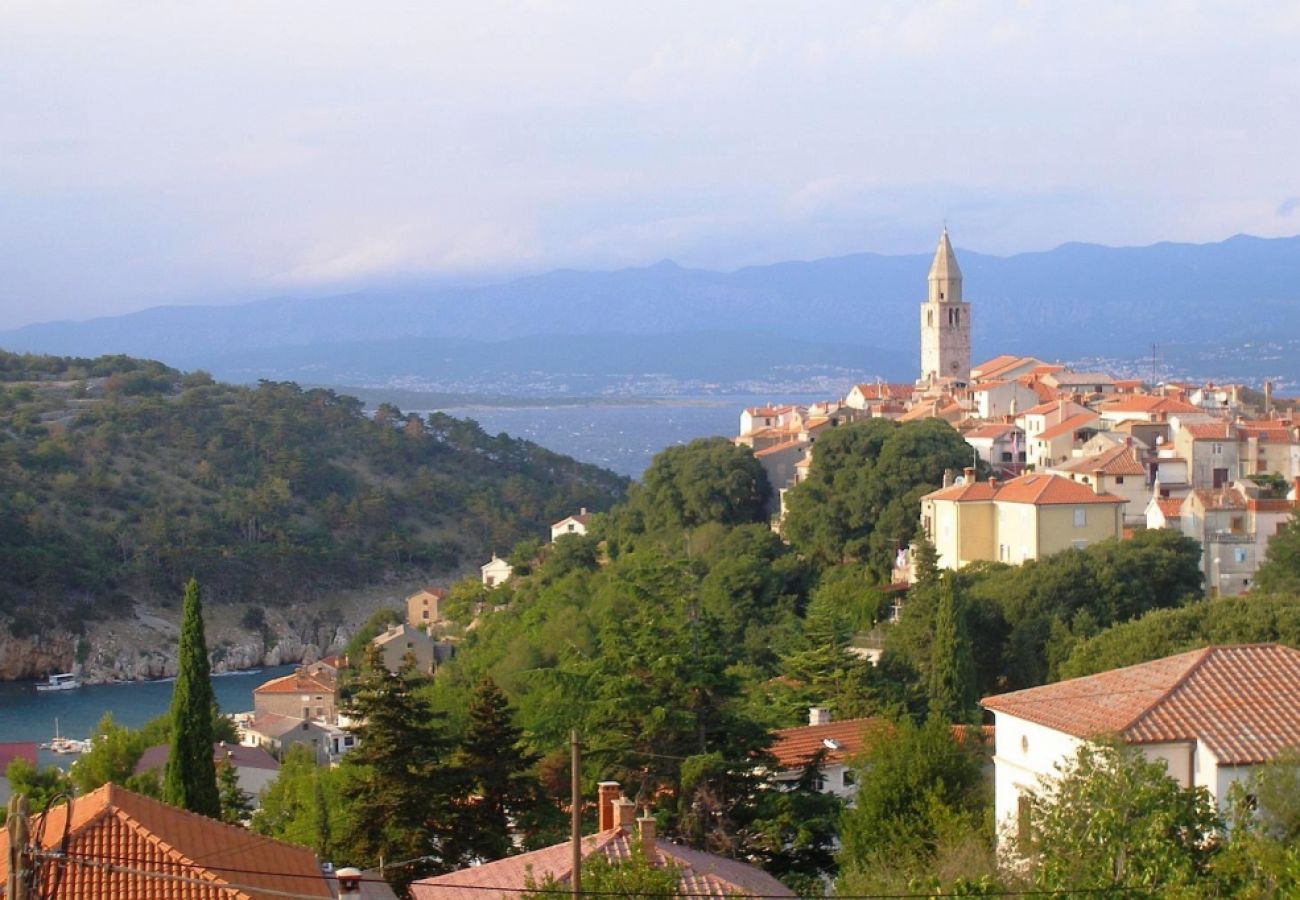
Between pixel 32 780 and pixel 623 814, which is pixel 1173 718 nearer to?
pixel 623 814

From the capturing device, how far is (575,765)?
12.4 meters

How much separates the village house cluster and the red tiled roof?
0.04 meters

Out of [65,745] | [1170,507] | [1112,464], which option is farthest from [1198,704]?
[65,745]

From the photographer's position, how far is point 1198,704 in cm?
1716

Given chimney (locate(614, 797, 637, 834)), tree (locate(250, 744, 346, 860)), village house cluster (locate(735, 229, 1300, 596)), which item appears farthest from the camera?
village house cluster (locate(735, 229, 1300, 596))

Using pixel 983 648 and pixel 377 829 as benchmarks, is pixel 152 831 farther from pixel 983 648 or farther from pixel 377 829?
pixel 983 648

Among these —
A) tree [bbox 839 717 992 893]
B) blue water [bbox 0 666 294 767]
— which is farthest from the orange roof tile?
blue water [bbox 0 666 294 767]

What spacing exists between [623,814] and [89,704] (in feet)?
176

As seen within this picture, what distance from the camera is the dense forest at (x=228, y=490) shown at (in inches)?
3514

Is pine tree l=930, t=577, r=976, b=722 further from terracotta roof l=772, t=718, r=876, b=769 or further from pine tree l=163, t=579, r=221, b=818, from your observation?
pine tree l=163, t=579, r=221, b=818

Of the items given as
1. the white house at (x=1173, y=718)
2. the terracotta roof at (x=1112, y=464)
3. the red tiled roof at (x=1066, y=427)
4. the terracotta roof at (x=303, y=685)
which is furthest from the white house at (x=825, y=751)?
the terracotta roof at (x=303, y=685)

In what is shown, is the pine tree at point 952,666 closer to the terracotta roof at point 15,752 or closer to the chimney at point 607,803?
the chimney at point 607,803

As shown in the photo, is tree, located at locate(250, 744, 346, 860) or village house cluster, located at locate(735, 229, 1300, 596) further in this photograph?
village house cluster, located at locate(735, 229, 1300, 596)

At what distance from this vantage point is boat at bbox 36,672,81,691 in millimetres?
73125
